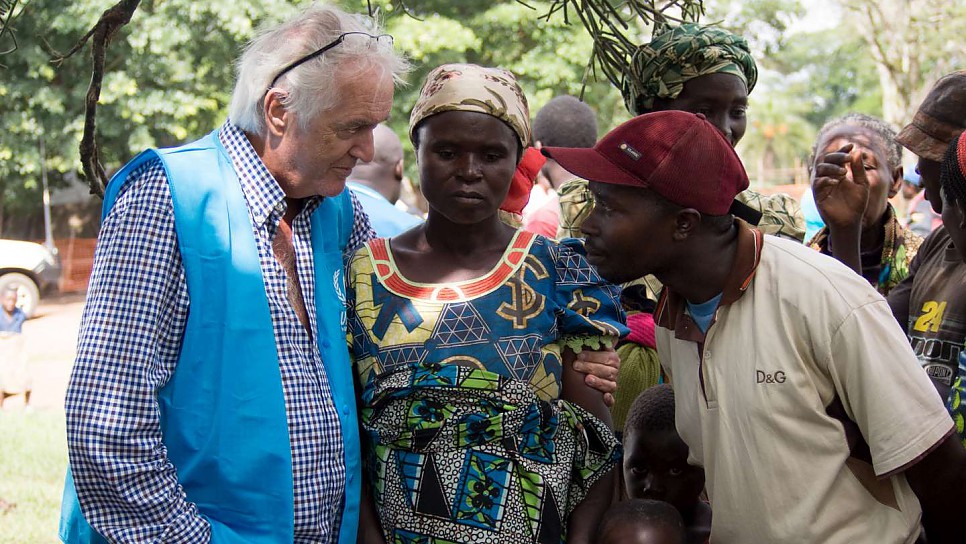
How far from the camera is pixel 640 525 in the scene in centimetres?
254

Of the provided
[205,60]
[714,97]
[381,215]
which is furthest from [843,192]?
[205,60]

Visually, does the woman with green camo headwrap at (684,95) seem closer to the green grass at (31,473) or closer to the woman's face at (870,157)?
the woman's face at (870,157)

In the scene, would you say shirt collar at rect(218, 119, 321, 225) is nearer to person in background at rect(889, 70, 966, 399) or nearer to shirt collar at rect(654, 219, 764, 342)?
shirt collar at rect(654, 219, 764, 342)

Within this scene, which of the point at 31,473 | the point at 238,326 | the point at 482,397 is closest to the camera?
the point at 238,326

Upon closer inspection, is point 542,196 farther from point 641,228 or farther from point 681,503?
point 641,228

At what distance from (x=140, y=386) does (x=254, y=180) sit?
0.58m

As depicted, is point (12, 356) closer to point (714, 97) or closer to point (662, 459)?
point (662, 459)

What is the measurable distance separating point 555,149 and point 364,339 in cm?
68

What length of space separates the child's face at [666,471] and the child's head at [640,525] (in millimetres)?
224

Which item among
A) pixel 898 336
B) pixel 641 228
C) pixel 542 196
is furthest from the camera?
pixel 542 196

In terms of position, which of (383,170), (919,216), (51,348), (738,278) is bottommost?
(51,348)

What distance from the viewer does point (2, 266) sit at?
16.3m

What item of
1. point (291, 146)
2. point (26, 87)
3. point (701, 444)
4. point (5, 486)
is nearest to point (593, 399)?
point (701, 444)

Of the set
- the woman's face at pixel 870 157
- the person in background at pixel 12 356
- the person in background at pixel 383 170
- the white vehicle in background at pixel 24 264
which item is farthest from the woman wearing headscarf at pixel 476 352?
the white vehicle in background at pixel 24 264
